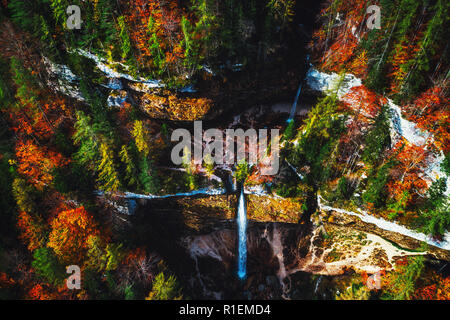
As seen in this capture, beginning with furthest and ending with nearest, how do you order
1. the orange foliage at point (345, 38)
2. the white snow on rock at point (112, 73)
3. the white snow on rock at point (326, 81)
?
the white snow on rock at point (326, 81) < the orange foliage at point (345, 38) < the white snow on rock at point (112, 73)

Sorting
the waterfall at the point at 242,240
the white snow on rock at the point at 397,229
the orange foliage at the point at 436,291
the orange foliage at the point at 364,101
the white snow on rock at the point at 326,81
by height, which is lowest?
the waterfall at the point at 242,240

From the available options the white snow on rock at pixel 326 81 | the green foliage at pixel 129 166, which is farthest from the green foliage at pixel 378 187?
the green foliage at pixel 129 166

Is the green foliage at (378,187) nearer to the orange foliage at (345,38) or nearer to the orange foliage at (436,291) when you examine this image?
the orange foliage at (436,291)

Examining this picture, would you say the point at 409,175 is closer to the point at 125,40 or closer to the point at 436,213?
the point at 436,213

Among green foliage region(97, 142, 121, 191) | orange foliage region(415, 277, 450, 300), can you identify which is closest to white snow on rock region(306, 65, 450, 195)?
orange foliage region(415, 277, 450, 300)

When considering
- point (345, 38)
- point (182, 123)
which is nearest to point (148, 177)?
point (182, 123)
